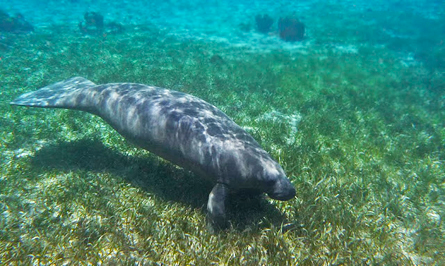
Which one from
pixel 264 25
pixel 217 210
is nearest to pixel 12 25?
pixel 264 25

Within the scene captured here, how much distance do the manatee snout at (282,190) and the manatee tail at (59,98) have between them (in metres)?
5.43

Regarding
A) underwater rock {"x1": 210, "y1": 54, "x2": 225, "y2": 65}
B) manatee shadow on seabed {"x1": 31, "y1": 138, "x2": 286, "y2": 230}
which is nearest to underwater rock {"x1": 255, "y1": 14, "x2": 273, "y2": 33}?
underwater rock {"x1": 210, "y1": 54, "x2": 225, "y2": 65}

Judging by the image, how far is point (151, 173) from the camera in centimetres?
580

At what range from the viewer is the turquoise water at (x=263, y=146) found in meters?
4.05

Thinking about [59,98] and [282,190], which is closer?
[282,190]

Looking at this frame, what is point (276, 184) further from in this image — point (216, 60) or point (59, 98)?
point (216, 60)

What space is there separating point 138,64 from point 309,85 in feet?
31.9

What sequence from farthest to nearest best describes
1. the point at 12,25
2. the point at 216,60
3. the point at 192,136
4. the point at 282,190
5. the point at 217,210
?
1. the point at 12,25
2. the point at 216,60
3. the point at 192,136
4. the point at 282,190
5. the point at 217,210

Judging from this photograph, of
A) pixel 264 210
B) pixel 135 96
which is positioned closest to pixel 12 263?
pixel 135 96

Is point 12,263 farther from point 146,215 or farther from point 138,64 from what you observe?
point 138,64

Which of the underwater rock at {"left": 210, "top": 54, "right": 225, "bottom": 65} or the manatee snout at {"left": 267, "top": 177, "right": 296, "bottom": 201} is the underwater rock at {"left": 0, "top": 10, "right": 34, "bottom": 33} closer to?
the underwater rock at {"left": 210, "top": 54, "right": 225, "bottom": 65}

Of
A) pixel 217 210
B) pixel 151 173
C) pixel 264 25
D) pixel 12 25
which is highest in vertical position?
pixel 12 25

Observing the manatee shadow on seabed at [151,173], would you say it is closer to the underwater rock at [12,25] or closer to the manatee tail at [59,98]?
the manatee tail at [59,98]

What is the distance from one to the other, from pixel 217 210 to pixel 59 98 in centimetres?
584
